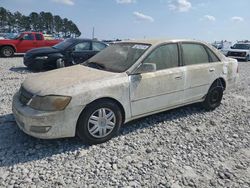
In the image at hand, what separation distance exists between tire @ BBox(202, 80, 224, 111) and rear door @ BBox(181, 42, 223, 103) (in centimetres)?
15

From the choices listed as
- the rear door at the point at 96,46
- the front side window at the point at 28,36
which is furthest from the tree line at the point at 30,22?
the rear door at the point at 96,46

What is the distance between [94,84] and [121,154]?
106 centimetres

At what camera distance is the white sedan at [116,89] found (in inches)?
130

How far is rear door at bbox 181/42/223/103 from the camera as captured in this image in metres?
4.67

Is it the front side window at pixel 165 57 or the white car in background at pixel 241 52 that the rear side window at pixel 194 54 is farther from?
the white car in background at pixel 241 52

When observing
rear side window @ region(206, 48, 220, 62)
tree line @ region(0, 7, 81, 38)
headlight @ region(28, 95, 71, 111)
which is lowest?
headlight @ region(28, 95, 71, 111)

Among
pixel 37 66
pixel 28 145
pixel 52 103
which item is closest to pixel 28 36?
pixel 37 66

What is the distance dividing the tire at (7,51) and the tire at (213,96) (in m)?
13.1

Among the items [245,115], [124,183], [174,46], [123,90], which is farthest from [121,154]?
[245,115]

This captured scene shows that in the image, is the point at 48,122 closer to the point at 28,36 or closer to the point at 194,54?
the point at 194,54

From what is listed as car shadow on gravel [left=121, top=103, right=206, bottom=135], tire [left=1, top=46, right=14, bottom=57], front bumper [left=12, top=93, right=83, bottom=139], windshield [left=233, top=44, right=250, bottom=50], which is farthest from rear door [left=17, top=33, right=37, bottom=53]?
windshield [left=233, top=44, right=250, bottom=50]

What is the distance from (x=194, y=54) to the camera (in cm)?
486

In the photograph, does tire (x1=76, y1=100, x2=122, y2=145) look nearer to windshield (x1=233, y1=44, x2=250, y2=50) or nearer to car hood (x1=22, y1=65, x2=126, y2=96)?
car hood (x1=22, y1=65, x2=126, y2=96)

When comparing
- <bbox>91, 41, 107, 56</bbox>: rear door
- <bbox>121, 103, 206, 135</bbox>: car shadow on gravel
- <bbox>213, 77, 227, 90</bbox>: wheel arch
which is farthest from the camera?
<bbox>91, 41, 107, 56</bbox>: rear door
